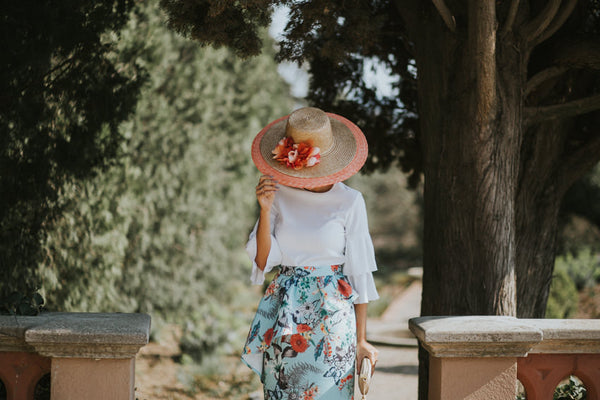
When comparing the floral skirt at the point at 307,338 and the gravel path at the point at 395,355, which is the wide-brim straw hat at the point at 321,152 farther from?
the gravel path at the point at 395,355

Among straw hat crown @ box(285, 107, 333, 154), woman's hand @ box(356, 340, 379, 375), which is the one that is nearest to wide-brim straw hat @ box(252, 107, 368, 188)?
straw hat crown @ box(285, 107, 333, 154)

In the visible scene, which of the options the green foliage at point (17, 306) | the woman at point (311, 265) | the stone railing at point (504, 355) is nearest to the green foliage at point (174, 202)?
the green foliage at point (17, 306)

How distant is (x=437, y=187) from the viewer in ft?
12.0

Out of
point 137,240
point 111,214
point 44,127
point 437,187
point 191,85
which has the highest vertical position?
point 191,85

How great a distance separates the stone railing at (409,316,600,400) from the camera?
9.15ft

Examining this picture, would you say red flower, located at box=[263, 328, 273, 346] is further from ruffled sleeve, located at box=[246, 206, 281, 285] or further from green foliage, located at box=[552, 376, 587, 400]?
green foliage, located at box=[552, 376, 587, 400]

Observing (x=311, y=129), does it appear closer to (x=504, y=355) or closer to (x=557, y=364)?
(x=504, y=355)

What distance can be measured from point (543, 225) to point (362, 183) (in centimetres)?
1597

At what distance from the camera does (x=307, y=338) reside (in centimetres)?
277

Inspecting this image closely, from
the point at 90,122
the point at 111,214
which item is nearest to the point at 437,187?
the point at 90,122

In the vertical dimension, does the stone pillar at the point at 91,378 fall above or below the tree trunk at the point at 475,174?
below

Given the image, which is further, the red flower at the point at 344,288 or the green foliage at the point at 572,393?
the green foliage at the point at 572,393

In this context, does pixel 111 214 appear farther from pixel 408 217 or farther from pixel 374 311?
pixel 408 217

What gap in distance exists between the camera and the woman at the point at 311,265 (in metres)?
2.76
